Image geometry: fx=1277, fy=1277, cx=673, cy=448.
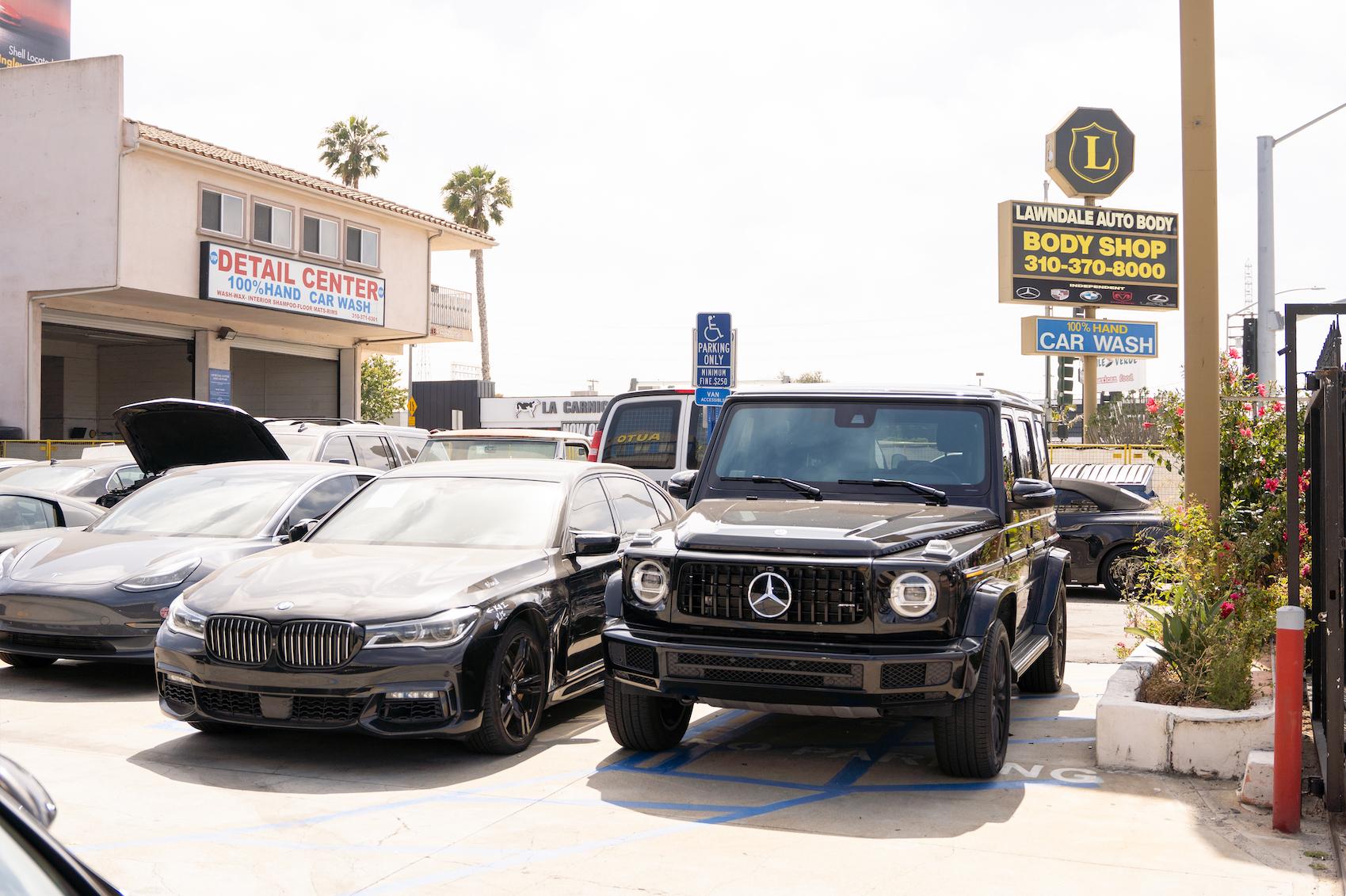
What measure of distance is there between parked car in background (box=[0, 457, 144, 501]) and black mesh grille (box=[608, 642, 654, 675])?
9.06m

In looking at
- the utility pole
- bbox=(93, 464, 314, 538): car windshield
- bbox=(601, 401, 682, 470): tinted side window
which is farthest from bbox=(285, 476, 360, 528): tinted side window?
the utility pole

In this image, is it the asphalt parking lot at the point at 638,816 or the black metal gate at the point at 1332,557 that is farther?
the black metal gate at the point at 1332,557

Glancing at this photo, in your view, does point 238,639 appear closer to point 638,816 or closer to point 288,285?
point 638,816

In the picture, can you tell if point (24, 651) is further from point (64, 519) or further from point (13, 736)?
point (64, 519)

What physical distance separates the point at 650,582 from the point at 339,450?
30.1ft

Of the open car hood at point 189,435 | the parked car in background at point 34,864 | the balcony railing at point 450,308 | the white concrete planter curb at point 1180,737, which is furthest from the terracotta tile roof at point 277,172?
the parked car in background at point 34,864

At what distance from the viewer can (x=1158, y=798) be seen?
5984 mm

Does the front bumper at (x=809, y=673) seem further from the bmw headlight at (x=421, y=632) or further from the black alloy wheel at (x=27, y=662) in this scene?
the black alloy wheel at (x=27, y=662)

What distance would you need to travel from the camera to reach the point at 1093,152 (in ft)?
111

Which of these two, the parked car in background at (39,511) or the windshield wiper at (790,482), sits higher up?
the windshield wiper at (790,482)

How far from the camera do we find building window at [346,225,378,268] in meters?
31.0

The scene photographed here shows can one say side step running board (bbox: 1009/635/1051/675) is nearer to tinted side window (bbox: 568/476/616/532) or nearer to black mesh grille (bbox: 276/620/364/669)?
tinted side window (bbox: 568/476/616/532)

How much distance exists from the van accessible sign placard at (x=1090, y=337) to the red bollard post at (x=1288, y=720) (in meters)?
29.2

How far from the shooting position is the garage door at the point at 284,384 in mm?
34562
